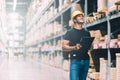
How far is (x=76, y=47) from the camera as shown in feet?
13.4

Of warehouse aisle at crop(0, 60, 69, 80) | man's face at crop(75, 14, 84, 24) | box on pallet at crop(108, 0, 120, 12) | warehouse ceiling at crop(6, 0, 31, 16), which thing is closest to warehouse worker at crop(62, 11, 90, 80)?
man's face at crop(75, 14, 84, 24)

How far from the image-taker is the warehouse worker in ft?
13.5

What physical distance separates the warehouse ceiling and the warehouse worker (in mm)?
21360

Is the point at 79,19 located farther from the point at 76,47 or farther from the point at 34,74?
the point at 34,74

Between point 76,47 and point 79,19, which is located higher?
point 79,19

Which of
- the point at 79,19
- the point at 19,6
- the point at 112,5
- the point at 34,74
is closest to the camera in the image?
the point at 79,19

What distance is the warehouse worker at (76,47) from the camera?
161 inches

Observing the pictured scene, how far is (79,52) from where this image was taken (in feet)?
13.6

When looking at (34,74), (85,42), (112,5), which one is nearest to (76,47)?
(85,42)

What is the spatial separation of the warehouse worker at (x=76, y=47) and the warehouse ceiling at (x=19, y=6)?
21.4m

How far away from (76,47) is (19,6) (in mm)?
23815

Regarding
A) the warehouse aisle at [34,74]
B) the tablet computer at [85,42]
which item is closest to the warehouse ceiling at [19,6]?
the warehouse aisle at [34,74]

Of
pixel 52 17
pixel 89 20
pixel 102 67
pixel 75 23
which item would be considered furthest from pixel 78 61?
pixel 52 17

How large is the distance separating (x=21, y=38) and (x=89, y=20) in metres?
22.0
